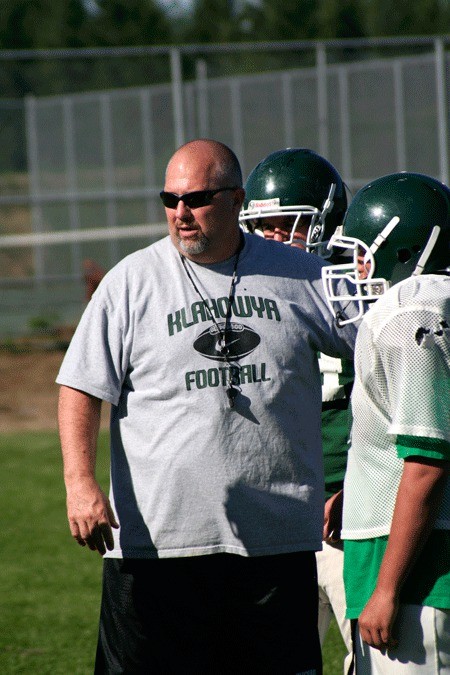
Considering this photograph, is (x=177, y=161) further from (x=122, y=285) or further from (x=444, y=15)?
(x=444, y=15)

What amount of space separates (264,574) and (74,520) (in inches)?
22.8

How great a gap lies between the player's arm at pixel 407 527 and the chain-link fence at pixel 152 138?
11249 millimetres

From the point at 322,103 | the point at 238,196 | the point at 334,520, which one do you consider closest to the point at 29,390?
the point at 322,103

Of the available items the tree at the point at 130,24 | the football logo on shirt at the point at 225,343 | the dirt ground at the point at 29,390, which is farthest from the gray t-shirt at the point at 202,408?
the tree at the point at 130,24

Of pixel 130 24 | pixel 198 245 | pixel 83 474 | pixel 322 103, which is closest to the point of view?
pixel 83 474

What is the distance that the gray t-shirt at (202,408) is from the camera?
3.08 m

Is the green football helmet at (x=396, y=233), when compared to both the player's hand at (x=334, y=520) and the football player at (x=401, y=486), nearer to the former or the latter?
the football player at (x=401, y=486)

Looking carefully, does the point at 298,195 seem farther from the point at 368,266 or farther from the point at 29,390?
the point at 29,390

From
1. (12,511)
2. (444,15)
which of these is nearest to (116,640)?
(12,511)

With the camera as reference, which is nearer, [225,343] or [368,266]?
[368,266]

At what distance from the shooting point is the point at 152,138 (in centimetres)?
1961

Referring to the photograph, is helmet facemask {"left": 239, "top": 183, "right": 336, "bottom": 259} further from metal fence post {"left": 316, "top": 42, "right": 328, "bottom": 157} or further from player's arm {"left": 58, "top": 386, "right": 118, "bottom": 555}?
metal fence post {"left": 316, "top": 42, "right": 328, "bottom": 157}

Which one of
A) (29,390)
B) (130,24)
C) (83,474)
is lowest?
(29,390)

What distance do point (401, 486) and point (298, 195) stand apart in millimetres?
1953
